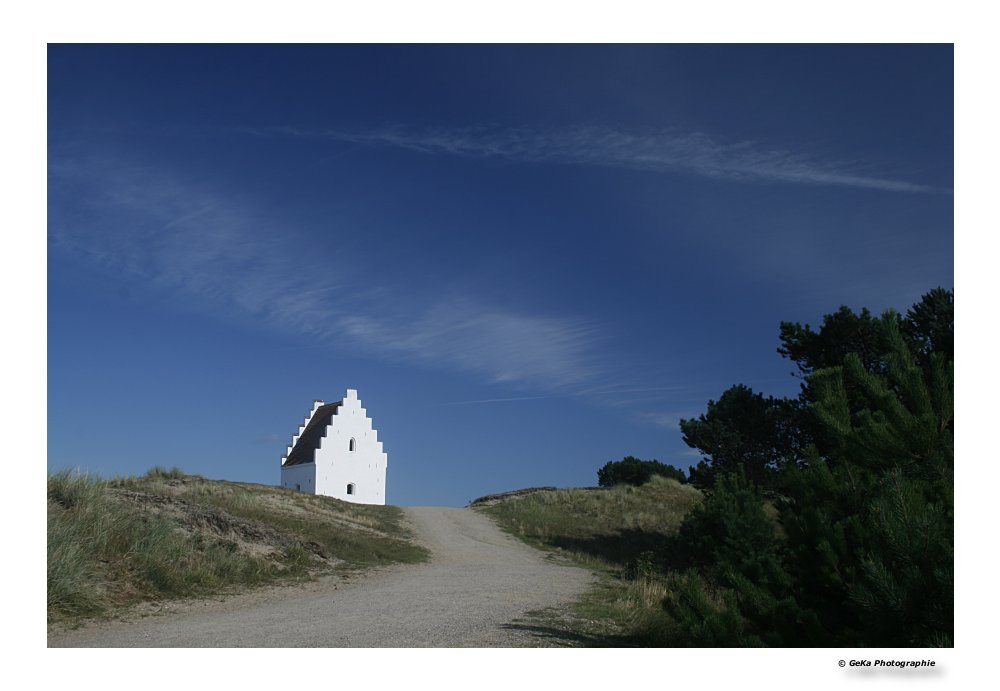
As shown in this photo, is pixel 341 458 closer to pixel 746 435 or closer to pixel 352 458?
pixel 352 458

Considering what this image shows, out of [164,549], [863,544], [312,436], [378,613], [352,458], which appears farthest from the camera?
[312,436]

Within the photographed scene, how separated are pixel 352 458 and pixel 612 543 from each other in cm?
2504

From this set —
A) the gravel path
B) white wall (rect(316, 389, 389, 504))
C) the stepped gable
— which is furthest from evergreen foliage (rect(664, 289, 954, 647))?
the stepped gable

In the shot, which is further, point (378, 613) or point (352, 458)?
point (352, 458)

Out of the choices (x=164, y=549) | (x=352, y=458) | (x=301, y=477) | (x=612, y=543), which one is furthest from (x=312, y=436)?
(x=164, y=549)

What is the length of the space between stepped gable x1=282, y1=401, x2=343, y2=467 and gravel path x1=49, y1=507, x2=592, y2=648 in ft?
95.7

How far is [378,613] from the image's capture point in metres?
10.6

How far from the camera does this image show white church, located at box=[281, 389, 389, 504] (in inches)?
1795

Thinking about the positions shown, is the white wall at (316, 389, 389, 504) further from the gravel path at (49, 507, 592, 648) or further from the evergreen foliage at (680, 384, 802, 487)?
the gravel path at (49, 507, 592, 648)

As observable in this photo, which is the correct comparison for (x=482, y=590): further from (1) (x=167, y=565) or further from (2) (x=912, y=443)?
(2) (x=912, y=443)

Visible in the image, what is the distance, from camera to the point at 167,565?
12.8m

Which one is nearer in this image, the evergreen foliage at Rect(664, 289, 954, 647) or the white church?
the evergreen foliage at Rect(664, 289, 954, 647)

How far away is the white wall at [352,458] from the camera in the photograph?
4559 cm
